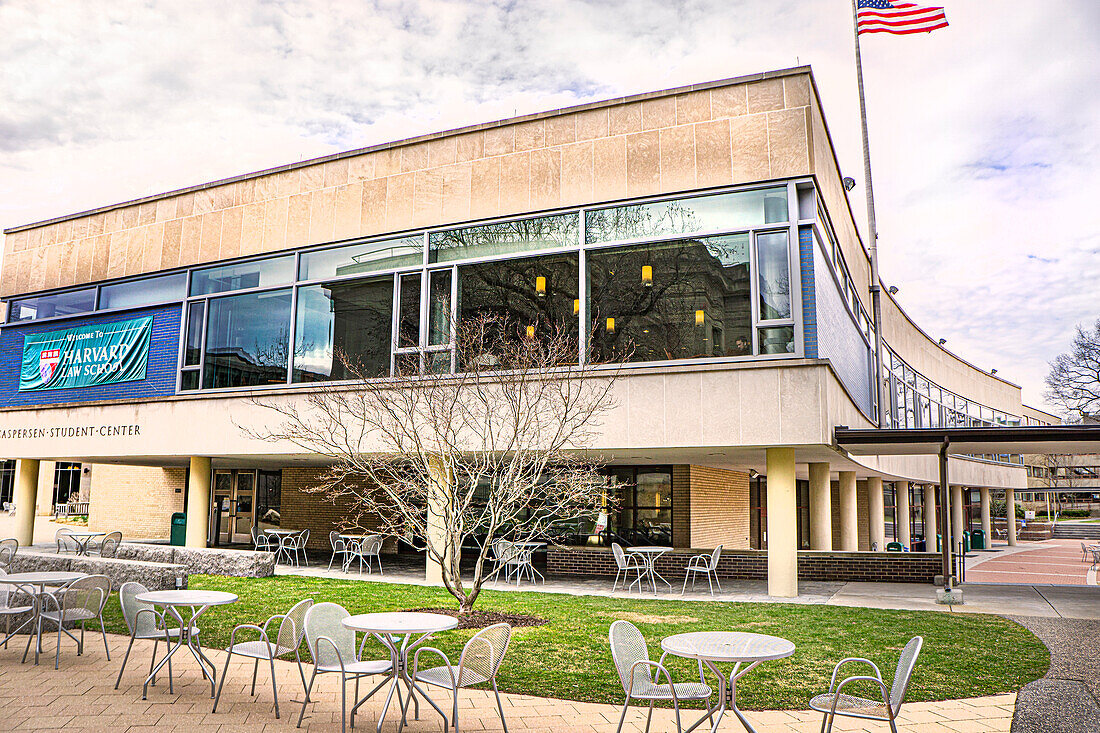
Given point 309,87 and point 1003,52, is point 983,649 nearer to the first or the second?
point 1003,52

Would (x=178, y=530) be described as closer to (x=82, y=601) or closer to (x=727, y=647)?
(x=82, y=601)

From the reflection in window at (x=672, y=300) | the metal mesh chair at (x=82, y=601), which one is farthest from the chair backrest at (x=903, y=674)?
the reflection in window at (x=672, y=300)

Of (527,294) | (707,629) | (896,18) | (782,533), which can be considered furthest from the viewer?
(527,294)

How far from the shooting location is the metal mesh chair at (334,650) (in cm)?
600

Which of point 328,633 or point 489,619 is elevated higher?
point 328,633

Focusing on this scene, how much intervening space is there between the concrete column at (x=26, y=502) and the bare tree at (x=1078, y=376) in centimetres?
4674

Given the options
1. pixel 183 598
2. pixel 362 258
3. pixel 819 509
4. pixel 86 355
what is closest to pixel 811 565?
pixel 819 509

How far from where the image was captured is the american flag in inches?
592

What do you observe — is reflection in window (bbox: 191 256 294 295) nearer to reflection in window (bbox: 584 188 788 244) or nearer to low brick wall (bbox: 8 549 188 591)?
reflection in window (bbox: 584 188 788 244)

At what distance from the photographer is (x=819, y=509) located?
19359 millimetres

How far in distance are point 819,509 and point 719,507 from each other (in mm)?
3159

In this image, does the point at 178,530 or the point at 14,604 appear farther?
the point at 178,530

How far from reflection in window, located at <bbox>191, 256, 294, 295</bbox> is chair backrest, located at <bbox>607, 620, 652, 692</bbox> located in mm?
14636

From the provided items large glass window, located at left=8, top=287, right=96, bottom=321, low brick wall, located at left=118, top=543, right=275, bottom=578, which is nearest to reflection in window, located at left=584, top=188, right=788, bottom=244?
low brick wall, located at left=118, top=543, right=275, bottom=578
